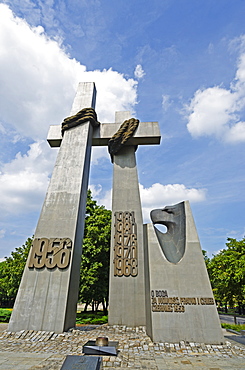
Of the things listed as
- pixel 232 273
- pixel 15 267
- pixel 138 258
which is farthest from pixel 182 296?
pixel 15 267

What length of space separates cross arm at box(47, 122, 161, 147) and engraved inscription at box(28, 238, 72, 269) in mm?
6687

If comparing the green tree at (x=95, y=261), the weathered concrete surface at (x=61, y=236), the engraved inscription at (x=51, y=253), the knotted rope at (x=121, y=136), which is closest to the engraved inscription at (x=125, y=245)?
the weathered concrete surface at (x=61, y=236)

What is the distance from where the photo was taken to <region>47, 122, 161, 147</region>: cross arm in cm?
1402

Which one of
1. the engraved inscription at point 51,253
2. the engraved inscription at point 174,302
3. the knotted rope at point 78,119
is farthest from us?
the knotted rope at point 78,119

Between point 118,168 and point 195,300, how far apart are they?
27.7 ft

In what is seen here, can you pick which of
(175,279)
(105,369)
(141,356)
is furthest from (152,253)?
(105,369)

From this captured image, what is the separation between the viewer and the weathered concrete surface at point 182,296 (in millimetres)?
7160

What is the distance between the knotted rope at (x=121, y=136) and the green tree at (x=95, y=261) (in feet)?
23.5

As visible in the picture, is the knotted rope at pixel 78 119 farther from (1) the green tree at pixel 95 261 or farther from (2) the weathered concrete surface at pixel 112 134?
(1) the green tree at pixel 95 261

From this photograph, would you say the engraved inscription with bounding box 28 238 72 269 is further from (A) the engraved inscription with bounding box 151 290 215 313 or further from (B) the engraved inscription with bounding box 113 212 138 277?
(A) the engraved inscription with bounding box 151 290 215 313

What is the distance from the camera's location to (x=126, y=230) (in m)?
12.1

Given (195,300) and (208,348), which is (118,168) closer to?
(195,300)

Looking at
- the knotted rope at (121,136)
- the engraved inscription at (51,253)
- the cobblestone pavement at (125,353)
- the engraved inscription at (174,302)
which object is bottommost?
the cobblestone pavement at (125,353)

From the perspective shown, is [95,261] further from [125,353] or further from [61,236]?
[125,353]
